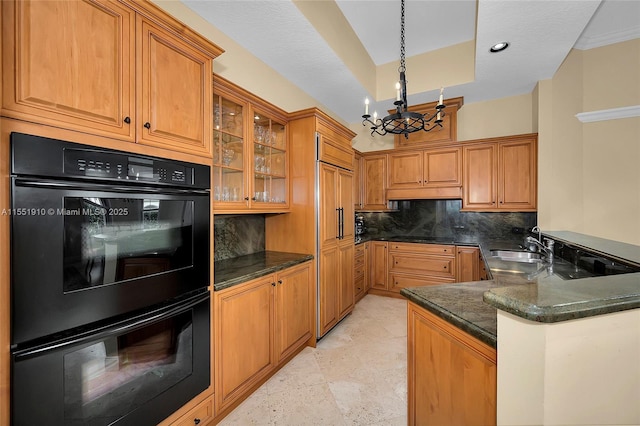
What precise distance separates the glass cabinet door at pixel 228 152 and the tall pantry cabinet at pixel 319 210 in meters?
0.64

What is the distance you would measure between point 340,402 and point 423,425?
2.90 ft

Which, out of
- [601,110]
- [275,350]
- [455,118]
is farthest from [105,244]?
[601,110]

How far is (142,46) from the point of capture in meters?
1.30

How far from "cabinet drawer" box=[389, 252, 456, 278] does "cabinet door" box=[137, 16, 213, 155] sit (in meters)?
3.31

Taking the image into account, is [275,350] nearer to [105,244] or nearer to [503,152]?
[105,244]

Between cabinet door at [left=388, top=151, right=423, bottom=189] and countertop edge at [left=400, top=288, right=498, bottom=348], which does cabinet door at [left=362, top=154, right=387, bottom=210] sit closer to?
cabinet door at [left=388, top=151, right=423, bottom=189]

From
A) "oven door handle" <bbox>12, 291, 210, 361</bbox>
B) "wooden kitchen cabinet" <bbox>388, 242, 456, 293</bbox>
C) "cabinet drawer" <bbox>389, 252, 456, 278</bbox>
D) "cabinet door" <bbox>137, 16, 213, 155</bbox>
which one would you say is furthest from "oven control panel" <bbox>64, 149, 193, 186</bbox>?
"cabinet drawer" <bbox>389, 252, 456, 278</bbox>

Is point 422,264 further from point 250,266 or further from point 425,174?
point 250,266

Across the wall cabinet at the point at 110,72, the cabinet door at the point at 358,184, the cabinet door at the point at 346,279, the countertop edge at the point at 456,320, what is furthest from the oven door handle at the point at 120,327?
the cabinet door at the point at 358,184

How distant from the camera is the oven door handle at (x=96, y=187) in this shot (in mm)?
973

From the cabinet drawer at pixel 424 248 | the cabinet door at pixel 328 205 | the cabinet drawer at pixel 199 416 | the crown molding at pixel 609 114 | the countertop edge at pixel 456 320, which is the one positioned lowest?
the cabinet drawer at pixel 199 416

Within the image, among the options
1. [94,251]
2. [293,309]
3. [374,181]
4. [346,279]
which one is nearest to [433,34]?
[374,181]

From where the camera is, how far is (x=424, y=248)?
12.9 ft

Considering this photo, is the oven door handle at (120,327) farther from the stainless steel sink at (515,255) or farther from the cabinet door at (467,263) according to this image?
the cabinet door at (467,263)
